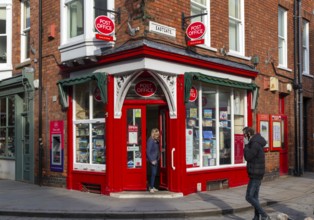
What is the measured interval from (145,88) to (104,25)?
6.31 ft

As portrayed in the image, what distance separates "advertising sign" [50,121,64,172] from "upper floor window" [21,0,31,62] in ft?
10.2

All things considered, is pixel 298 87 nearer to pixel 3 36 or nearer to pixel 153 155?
pixel 153 155

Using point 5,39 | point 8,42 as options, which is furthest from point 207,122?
point 5,39

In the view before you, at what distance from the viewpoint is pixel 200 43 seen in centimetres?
1087

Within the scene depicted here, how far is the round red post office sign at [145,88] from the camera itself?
36.3ft

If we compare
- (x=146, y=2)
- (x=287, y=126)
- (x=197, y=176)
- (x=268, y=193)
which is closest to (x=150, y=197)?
(x=197, y=176)

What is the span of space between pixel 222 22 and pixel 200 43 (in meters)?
2.20

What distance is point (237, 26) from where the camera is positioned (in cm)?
1356

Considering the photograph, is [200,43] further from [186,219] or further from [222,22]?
[186,219]

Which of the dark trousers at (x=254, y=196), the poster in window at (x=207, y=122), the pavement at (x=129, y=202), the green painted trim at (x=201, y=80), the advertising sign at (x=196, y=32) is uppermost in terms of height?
the advertising sign at (x=196, y=32)

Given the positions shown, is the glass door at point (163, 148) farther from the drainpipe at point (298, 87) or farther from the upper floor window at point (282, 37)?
the drainpipe at point (298, 87)

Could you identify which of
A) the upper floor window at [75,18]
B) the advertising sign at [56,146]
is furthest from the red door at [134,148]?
the upper floor window at [75,18]

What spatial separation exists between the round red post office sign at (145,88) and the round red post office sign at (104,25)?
1.55m

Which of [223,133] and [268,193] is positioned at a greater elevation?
[223,133]
